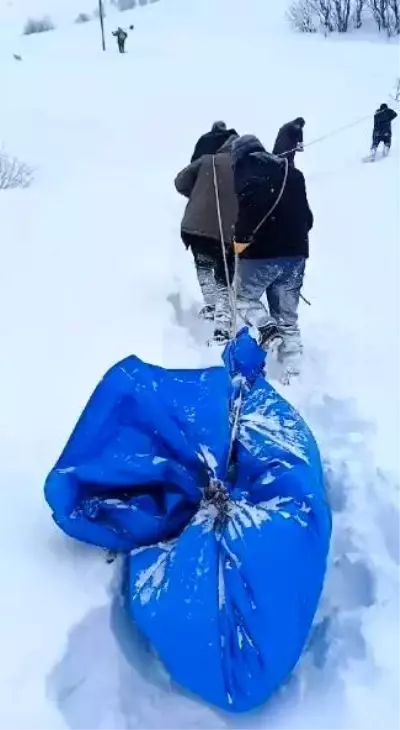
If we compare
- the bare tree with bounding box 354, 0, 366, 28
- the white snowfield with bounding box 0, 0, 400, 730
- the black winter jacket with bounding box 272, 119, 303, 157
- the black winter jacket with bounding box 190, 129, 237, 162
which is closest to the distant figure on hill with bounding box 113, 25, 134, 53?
the bare tree with bounding box 354, 0, 366, 28

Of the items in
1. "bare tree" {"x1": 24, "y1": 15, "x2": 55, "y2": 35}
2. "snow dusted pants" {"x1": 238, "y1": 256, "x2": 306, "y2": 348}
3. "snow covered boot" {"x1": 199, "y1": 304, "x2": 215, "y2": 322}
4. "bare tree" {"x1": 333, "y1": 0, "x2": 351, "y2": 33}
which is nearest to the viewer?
"snow dusted pants" {"x1": 238, "y1": 256, "x2": 306, "y2": 348}

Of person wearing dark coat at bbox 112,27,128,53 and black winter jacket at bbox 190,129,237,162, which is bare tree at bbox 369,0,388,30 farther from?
black winter jacket at bbox 190,129,237,162

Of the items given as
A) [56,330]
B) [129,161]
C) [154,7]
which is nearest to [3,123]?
[129,161]

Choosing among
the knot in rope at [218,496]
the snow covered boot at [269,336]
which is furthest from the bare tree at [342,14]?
the knot in rope at [218,496]

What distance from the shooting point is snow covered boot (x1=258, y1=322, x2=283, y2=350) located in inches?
134

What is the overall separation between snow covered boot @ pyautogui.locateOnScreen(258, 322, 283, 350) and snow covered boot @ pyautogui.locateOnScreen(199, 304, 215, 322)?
1.70 ft

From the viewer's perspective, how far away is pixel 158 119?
554 inches

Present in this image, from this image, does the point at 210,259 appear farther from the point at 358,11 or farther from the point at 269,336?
Answer: the point at 358,11

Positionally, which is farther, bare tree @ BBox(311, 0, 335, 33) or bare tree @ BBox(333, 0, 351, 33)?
bare tree @ BBox(311, 0, 335, 33)

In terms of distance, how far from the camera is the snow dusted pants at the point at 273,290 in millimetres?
3295

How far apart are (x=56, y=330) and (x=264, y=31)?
76.8ft

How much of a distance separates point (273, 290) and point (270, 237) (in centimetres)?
34

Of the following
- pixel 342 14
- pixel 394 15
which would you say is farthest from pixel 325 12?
pixel 394 15

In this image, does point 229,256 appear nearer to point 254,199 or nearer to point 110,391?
point 254,199
